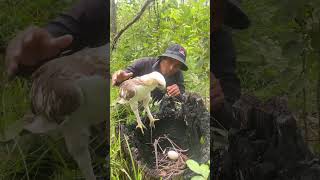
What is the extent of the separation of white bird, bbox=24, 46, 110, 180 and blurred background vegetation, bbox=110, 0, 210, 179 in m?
0.17

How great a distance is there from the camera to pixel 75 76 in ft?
7.48

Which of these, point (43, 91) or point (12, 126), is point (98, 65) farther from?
point (12, 126)

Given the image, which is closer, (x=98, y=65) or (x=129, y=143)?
(x=98, y=65)

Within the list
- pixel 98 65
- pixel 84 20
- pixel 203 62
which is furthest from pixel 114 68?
pixel 203 62

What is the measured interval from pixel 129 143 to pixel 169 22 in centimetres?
72

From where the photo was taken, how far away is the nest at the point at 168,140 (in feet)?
8.08

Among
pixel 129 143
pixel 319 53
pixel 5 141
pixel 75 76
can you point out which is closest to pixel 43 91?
pixel 75 76

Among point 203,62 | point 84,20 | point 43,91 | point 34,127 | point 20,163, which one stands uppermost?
point 84,20

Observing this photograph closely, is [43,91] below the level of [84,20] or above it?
below

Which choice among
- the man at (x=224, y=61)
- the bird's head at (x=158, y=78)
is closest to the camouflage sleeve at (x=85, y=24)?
the bird's head at (x=158, y=78)

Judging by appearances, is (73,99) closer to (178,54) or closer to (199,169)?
(178,54)

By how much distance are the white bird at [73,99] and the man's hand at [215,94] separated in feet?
1.87

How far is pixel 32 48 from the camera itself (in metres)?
2.27

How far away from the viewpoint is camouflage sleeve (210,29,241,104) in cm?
233
